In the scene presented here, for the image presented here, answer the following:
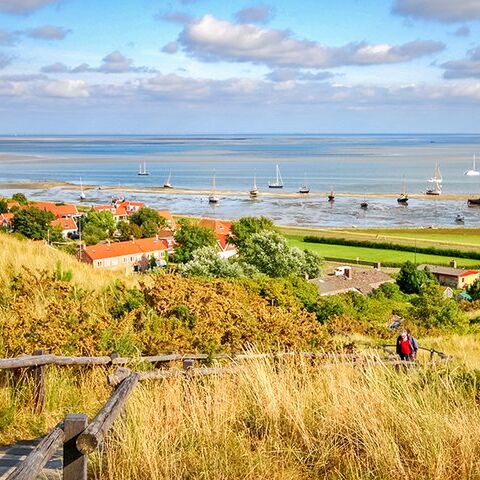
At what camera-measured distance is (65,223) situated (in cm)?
7869

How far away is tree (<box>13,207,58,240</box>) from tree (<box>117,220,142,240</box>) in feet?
25.9

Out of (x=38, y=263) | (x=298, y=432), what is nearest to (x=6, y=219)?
(x=38, y=263)

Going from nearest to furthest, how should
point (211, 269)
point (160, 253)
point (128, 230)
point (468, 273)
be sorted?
point (211, 269)
point (468, 273)
point (160, 253)
point (128, 230)

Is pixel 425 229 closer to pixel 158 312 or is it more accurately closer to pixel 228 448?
pixel 158 312

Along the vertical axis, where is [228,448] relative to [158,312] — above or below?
above

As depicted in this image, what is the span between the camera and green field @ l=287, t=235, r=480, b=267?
6125cm

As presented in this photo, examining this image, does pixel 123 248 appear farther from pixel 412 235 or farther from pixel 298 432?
pixel 298 432

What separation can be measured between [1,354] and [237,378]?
3.22 m

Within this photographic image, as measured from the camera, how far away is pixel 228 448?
4.75 metres

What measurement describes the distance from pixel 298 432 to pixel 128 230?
70.8m

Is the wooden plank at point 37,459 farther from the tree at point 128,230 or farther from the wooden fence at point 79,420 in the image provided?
the tree at point 128,230

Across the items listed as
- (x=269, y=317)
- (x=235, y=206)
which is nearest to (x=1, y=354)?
(x=269, y=317)

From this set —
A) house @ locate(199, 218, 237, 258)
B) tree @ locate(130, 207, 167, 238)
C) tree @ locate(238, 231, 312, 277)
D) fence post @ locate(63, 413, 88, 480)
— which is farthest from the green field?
fence post @ locate(63, 413, 88, 480)

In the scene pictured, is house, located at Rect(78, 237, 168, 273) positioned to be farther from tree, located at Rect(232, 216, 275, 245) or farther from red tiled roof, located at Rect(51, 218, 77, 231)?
red tiled roof, located at Rect(51, 218, 77, 231)
